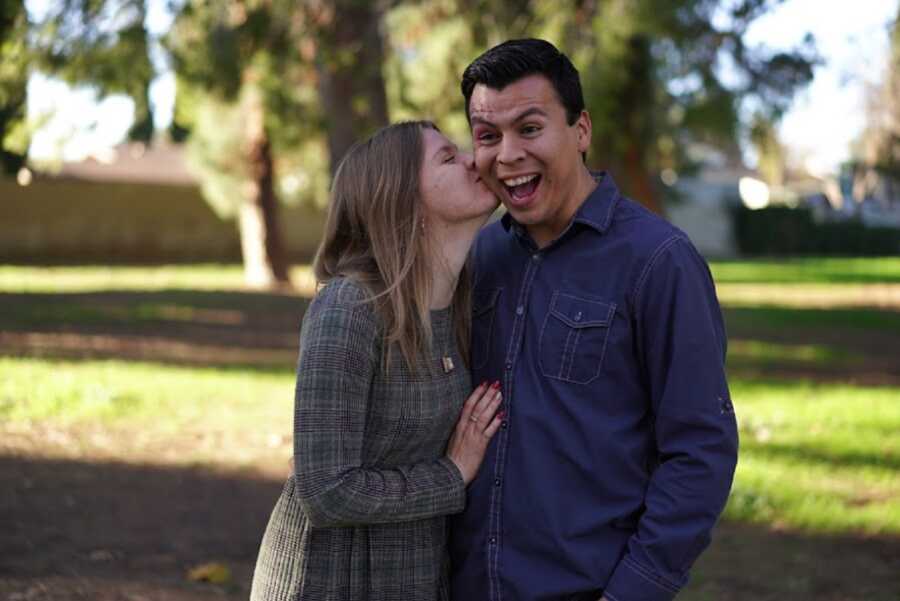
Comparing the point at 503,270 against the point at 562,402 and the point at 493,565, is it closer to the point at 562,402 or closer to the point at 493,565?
the point at 562,402

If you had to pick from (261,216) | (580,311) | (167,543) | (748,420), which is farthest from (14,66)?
(261,216)

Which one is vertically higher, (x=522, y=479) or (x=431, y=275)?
(x=431, y=275)

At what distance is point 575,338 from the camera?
2.59m

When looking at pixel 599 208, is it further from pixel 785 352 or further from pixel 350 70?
pixel 785 352

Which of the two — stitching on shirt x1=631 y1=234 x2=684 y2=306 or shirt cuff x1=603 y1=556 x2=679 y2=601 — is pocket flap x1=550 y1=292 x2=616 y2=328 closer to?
stitching on shirt x1=631 y1=234 x2=684 y2=306

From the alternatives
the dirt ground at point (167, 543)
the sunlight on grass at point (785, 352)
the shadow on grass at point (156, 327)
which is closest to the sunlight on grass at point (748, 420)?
the dirt ground at point (167, 543)

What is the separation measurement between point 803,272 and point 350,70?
21824 mm

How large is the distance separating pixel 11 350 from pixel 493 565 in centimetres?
1082

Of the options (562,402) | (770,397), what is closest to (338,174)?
(562,402)

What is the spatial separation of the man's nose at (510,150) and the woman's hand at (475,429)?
20.5 inches

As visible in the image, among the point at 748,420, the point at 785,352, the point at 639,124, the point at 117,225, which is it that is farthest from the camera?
the point at 117,225

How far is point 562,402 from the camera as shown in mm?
2578

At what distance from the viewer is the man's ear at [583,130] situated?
2812 mm

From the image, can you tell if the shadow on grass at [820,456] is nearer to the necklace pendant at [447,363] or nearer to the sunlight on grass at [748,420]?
the sunlight on grass at [748,420]
